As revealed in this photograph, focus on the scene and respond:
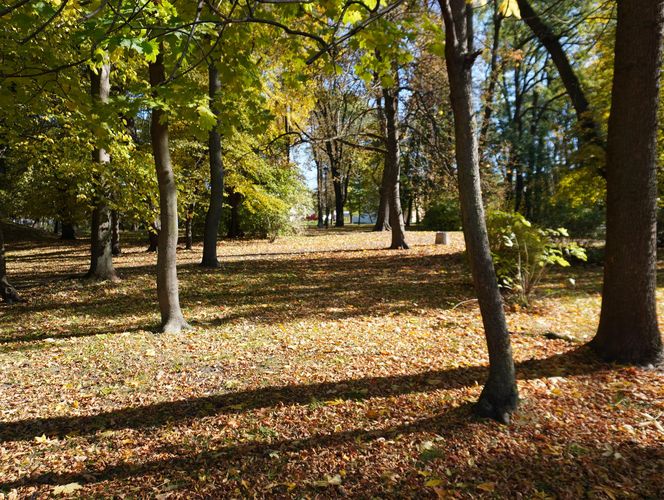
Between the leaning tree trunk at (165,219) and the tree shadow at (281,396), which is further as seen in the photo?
the leaning tree trunk at (165,219)

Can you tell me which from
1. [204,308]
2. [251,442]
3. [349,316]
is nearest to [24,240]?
[204,308]

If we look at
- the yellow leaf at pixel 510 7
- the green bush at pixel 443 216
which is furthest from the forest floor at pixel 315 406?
the green bush at pixel 443 216

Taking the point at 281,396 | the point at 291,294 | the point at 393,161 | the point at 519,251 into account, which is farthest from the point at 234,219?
the point at 281,396

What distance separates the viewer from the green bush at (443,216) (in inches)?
930

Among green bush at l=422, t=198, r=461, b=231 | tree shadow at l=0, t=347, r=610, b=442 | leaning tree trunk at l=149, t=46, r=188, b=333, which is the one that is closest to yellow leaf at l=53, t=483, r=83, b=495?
→ tree shadow at l=0, t=347, r=610, b=442

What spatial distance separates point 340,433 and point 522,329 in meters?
3.69

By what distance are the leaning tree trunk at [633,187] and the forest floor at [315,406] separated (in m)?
0.43

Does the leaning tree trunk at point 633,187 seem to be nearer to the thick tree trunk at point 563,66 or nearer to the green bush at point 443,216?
the thick tree trunk at point 563,66

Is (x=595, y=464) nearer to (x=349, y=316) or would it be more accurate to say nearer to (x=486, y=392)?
(x=486, y=392)

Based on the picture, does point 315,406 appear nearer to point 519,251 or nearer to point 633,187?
point 633,187

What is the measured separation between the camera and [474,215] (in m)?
3.17

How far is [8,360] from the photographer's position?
5.04m

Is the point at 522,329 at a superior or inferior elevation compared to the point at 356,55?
inferior

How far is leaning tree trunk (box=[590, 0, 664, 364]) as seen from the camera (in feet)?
12.8
